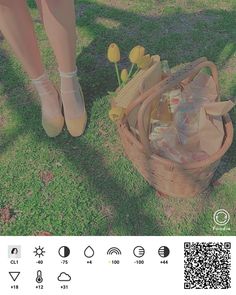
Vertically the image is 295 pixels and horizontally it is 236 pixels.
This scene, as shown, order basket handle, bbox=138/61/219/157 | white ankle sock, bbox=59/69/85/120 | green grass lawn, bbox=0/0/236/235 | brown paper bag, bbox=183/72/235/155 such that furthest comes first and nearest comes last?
white ankle sock, bbox=59/69/85/120 → green grass lawn, bbox=0/0/236/235 → brown paper bag, bbox=183/72/235/155 → basket handle, bbox=138/61/219/157

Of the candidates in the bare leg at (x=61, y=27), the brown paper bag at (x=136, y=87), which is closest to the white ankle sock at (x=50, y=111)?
the bare leg at (x=61, y=27)

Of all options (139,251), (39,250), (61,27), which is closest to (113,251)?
(139,251)

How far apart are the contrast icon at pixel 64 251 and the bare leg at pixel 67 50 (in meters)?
0.59

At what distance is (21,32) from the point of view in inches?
64.8

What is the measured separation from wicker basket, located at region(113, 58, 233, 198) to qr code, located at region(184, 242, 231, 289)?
24cm

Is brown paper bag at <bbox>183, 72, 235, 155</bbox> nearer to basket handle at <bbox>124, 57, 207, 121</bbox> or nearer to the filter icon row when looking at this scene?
basket handle at <bbox>124, 57, 207, 121</bbox>

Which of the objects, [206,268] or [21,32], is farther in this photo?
[21,32]

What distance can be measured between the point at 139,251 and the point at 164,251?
8 centimetres

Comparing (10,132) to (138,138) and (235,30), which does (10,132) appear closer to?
(138,138)

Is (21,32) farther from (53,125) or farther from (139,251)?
(139,251)

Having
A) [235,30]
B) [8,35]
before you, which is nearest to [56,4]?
[8,35]

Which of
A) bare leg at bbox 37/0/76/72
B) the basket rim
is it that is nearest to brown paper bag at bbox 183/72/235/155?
the basket rim

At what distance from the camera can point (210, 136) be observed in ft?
4.96

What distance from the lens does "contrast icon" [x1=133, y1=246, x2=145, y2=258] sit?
140cm
